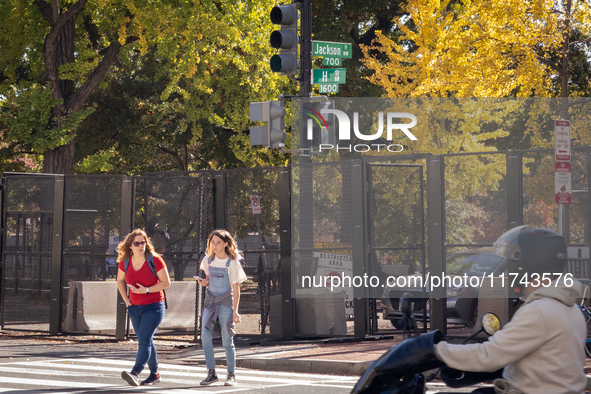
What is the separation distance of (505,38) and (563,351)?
554 inches

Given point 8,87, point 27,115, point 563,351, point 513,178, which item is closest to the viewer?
point 563,351

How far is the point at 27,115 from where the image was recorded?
1994 cm

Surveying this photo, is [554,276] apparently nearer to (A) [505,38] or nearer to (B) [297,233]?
(B) [297,233]

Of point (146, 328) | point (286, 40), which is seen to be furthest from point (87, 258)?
point (146, 328)

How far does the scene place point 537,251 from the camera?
11.6ft

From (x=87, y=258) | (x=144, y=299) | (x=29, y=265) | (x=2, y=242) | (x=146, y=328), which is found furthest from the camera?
(x=2, y=242)

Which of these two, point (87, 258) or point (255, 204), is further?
point (87, 258)

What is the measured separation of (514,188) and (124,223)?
6.58 meters

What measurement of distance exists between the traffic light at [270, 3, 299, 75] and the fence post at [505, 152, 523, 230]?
3.68 meters

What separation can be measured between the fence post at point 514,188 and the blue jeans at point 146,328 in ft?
18.0

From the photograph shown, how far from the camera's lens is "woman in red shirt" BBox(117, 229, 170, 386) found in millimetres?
8711

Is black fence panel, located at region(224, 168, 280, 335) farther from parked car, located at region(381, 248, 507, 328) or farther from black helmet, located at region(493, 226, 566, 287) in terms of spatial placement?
black helmet, located at region(493, 226, 566, 287)

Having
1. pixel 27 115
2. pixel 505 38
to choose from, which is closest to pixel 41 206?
pixel 27 115

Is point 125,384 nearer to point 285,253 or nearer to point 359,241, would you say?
point 285,253
